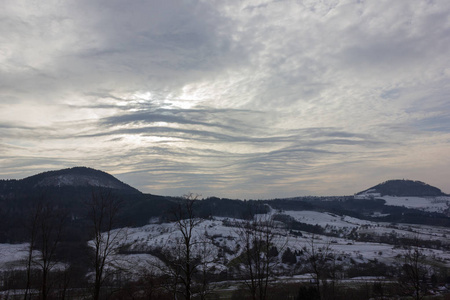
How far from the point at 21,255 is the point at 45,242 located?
6843 inches

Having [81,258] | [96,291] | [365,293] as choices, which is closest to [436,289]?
[365,293]

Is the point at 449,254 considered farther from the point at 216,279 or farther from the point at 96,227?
the point at 96,227

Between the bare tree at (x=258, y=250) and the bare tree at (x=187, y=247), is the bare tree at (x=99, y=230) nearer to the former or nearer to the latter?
the bare tree at (x=187, y=247)

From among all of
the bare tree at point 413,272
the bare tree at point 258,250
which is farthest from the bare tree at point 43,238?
the bare tree at point 413,272

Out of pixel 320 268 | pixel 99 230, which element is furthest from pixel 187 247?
pixel 320 268

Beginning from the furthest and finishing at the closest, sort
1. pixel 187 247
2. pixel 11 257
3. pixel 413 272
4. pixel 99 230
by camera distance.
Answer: pixel 11 257, pixel 413 272, pixel 99 230, pixel 187 247

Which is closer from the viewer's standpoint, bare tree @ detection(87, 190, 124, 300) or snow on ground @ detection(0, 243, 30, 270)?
bare tree @ detection(87, 190, 124, 300)

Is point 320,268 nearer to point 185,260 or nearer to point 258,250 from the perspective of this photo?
point 258,250

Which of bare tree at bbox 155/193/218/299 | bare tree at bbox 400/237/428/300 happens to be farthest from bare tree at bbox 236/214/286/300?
bare tree at bbox 400/237/428/300

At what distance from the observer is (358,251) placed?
19600cm

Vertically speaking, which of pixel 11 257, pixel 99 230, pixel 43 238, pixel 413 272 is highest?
pixel 99 230

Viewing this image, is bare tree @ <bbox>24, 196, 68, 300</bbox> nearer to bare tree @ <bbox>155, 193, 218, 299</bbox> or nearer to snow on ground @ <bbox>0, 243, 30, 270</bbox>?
bare tree @ <bbox>155, 193, 218, 299</bbox>

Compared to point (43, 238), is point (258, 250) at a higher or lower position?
lower

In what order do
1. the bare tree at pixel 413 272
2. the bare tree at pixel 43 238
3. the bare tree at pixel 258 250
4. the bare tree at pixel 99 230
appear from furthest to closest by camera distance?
the bare tree at pixel 413 272
the bare tree at pixel 258 250
the bare tree at pixel 43 238
the bare tree at pixel 99 230
